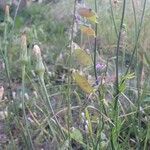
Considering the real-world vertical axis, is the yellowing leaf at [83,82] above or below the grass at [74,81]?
above

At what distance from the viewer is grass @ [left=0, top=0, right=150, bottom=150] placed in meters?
1.40

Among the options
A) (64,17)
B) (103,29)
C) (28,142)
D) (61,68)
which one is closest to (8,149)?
(28,142)

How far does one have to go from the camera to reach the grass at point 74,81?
4.59ft

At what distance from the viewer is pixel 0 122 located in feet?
6.47

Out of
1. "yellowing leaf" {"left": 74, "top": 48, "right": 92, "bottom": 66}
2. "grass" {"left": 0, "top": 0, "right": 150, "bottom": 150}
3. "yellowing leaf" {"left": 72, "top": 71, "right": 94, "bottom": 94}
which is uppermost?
"yellowing leaf" {"left": 74, "top": 48, "right": 92, "bottom": 66}

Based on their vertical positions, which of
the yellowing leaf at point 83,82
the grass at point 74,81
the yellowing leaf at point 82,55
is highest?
the yellowing leaf at point 82,55

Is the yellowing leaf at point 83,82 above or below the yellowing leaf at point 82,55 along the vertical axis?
below

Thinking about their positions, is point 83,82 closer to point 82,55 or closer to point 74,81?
point 82,55

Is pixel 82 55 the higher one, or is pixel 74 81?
pixel 82 55

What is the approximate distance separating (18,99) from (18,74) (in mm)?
613

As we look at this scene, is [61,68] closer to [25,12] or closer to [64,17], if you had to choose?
[64,17]

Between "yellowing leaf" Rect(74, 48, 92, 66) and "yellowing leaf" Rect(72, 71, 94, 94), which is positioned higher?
"yellowing leaf" Rect(74, 48, 92, 66)

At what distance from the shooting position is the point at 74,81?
1673 millimetres

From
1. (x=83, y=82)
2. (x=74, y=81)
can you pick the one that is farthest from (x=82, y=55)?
(x=74, y=81)
